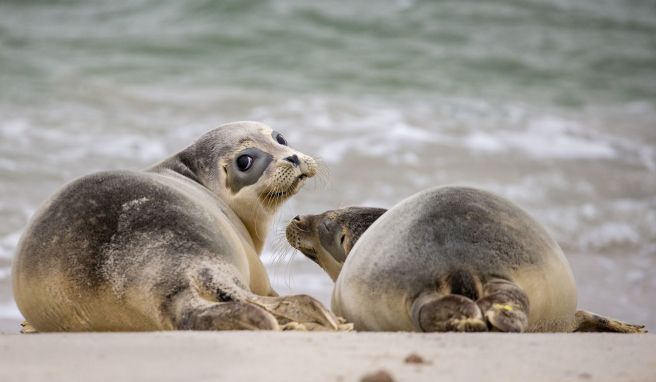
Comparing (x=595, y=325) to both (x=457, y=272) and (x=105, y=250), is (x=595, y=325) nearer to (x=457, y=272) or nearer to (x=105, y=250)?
(x=457, y=272)

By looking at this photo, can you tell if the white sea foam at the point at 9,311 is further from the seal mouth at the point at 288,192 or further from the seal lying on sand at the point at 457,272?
the seal lying on sand at the point at 457,272

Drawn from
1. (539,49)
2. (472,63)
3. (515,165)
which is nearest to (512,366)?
(515,165)

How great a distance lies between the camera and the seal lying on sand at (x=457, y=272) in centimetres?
371

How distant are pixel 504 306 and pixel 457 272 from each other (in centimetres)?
25

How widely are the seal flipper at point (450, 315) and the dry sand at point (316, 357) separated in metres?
0.11

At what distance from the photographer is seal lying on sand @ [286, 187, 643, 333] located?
12.2ft

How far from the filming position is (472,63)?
52.9 ft

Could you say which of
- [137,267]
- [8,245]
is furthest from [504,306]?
[8,245]

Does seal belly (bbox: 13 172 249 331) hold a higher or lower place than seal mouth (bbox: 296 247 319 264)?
higher

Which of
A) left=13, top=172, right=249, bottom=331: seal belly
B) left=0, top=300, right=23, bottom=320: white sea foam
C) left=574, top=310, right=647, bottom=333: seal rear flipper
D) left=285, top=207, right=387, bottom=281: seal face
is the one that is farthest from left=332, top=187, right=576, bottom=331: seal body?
left=0, top=300, right=23, bottom=320: white sea foam

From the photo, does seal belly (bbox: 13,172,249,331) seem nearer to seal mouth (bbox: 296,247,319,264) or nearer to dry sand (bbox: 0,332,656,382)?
dry sand (bbox: 0,332,656,382)

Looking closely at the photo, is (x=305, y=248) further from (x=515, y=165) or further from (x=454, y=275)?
(x=515, y=165)

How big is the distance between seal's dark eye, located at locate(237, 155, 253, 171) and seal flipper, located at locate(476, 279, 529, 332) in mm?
1816

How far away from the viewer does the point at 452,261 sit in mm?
3906
